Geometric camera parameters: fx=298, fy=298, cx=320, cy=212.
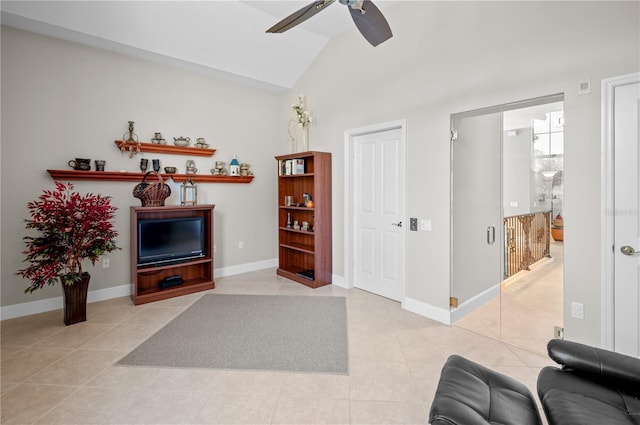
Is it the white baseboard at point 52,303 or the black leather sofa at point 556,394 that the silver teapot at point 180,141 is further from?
the black leather sofa at point 556,394

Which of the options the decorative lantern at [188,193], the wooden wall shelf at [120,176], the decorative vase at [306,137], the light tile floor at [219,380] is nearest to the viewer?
the light tile floor at [219,380]

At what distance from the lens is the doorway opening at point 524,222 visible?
2.46 m

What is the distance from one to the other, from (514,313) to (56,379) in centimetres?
380

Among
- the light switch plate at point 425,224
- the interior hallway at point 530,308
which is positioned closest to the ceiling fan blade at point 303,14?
the light switch plate at point 425,224

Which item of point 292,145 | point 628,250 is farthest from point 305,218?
point 628,250

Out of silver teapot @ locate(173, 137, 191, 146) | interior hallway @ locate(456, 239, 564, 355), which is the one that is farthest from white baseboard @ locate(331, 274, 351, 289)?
silver teapot @ locate(173, 137, 191, 146)

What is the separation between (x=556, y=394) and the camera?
1.39m

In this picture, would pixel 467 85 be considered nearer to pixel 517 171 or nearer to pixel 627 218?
pixel 517 171

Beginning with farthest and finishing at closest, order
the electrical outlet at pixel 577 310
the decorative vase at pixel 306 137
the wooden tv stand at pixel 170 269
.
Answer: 1. the decorative vase at pixel 306 137
2. the wooden tv stand at pixel 170 269
3. the electrical outlet at pixel 577 310

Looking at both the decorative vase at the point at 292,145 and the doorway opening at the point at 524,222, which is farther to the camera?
the decorative vase at the point at 292,145

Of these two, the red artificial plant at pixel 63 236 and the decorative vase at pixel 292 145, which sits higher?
the decorative vase at pixel 292 145

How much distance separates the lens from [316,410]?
1.89 meters

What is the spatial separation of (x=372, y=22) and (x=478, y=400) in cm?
253

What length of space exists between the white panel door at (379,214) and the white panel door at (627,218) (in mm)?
1883
